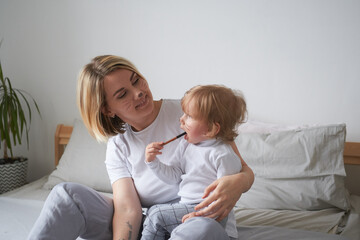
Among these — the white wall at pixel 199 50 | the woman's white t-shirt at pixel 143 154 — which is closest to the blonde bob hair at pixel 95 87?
the woman's white t-shirt at pixel 143 154

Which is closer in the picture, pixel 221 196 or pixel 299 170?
pixel 221 196

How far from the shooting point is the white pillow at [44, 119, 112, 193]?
6.38 feet

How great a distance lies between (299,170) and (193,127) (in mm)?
741

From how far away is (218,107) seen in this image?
1.02 meters

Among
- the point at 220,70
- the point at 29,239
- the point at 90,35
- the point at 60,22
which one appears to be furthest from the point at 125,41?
the point at 29,239

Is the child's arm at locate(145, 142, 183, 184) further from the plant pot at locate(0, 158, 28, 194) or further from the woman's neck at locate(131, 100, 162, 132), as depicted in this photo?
the plant pot at locate(0, 158, 28, 194)

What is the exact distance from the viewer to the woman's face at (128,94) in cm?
112

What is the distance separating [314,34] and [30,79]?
2137 mm

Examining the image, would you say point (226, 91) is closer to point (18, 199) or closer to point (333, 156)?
point (333, 156)

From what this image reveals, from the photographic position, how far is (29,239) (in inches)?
36.8

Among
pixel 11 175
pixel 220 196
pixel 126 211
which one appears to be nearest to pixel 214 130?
pixel 220 196

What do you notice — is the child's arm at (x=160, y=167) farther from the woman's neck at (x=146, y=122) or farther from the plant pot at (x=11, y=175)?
the plant pot at (x=11, y=175)

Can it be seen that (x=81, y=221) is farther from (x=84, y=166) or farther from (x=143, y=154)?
(x=84, y=166)

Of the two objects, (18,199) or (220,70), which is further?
(220,70)
